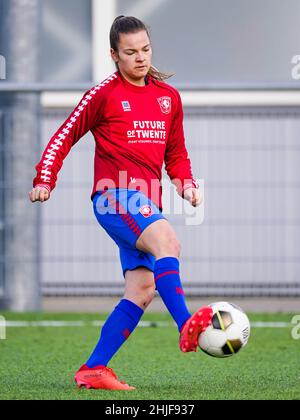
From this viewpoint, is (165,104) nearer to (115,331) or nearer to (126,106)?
(126,106)

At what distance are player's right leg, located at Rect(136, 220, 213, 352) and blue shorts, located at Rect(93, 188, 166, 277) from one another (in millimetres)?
45

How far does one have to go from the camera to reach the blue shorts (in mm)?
5066

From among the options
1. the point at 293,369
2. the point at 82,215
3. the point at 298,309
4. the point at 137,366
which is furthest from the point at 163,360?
the point at 82,215

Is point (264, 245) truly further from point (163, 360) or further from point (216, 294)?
point (163, 360)

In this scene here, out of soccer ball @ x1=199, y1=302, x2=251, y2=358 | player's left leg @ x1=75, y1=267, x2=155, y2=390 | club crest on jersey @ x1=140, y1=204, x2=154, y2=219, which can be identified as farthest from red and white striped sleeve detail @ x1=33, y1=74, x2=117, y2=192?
soccer ball @ x1=199, y1=302, x2=251, y2=358

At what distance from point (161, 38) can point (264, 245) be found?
2417 mm

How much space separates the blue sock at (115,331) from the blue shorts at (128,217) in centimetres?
17

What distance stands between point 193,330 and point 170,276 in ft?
0.91

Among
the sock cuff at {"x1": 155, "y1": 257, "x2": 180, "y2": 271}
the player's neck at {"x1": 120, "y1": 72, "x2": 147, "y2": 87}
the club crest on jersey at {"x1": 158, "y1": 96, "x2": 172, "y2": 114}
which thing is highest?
the player's neck at {"x1": 120, "y1": 72, "x2": 147, "y2": 87}

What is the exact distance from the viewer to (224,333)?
484 cm

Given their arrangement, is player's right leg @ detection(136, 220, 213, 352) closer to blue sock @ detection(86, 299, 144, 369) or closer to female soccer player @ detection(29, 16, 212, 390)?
female soccer player @ detection(29, 16, 212, 390)

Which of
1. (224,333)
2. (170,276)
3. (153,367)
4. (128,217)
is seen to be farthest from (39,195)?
(153,367)

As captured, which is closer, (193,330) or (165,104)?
(193,330)

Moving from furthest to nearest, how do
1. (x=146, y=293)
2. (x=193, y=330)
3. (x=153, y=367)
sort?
(x=153, y=367) → (x=146, y=293) → (x=193, y=330)
